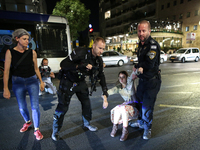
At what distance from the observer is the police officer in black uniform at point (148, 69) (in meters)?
2.35

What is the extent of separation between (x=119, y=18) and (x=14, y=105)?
5329 cm

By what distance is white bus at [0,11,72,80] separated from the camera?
290 inches

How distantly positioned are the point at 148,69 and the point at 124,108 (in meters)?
0.82

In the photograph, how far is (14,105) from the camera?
4.43m

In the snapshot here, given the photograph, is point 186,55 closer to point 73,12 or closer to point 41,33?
point 41,33

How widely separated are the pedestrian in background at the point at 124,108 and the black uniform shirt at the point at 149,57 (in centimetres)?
37

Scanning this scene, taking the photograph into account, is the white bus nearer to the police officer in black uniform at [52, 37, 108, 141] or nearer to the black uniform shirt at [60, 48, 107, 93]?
the police officer in black uniform at [52, 37, 108, 141]

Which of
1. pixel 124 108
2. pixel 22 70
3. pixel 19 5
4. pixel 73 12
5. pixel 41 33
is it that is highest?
pixel 73 12

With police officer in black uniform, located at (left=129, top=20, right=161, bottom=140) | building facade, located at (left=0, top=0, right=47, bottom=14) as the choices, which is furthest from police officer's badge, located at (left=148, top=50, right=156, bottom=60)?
building facade, located at (left=0, top=0, right=47, bottom=14)

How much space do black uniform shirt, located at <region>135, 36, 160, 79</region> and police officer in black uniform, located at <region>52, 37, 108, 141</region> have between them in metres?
0.72

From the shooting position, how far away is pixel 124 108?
263cm

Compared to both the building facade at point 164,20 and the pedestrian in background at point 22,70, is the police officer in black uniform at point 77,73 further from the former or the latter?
the building facade at point 164,20

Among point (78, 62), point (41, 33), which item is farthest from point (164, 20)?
point (78, 62)

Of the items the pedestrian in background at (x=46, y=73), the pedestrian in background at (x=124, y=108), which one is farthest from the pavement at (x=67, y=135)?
the pedestrian in background at (x=46, y=73)
